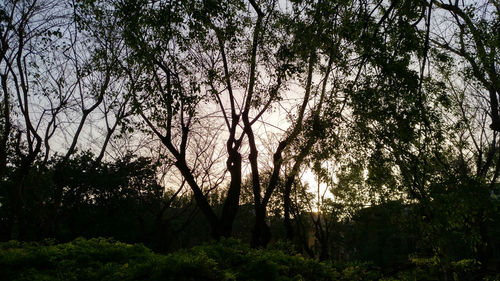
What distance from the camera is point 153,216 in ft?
95.5

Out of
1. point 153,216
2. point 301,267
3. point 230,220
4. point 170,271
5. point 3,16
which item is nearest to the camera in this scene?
point 170,271

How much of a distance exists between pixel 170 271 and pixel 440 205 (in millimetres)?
5116

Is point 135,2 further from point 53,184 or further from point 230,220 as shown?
point 53,184

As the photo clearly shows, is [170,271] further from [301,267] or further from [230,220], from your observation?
[230,220]

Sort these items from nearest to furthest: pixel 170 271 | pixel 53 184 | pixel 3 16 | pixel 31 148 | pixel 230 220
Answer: pixel 170 271, pixel 3 16, pixel 230 220, pixel 31 148, pixel 53 184

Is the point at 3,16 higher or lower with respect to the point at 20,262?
higher

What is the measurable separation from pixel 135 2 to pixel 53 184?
22480 millimetres

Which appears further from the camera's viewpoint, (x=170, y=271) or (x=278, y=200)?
(x=278, y=200)

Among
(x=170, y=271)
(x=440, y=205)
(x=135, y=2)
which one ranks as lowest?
(x=170, y=271)

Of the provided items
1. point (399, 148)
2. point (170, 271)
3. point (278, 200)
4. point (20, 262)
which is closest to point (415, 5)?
point (399, 148)

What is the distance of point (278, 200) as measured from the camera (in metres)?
21.2

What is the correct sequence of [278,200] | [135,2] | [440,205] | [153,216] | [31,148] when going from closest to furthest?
[440,205], [135,2], [31,148], [278,200], [153,216]

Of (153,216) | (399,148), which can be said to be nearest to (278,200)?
(153,216)

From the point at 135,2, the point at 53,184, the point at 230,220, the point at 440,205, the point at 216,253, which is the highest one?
the point at 53,184
